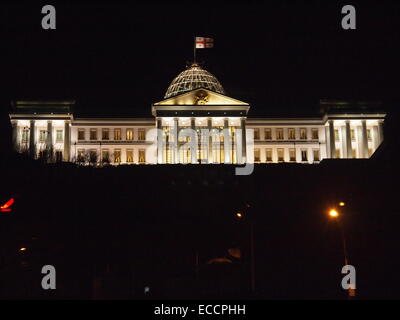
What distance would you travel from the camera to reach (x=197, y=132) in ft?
249

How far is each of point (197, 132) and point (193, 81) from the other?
6.36 meters

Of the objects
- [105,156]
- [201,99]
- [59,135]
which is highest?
[201,99]

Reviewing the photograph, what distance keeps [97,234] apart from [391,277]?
17.1 m

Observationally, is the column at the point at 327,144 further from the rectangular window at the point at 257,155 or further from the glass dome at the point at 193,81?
the glass dome at the point at 193,81

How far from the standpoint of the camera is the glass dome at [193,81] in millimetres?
77562

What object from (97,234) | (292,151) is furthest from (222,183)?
(292,151)

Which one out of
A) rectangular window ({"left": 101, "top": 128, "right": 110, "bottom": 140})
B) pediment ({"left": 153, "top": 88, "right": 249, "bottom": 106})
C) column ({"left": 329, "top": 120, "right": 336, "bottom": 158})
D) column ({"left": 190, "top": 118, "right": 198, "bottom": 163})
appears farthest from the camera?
rectangular window ({"left": 101, "top": 128, "right": 110, "bottom": 140})

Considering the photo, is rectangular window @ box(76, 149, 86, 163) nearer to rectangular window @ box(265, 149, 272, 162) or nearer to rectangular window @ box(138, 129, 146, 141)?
rectangular window @ box(138, 129, 146, 141)

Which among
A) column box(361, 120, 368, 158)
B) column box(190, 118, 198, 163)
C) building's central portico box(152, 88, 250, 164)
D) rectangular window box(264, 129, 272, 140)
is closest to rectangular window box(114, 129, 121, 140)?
building's central portico box(152, 88, 250, 164)

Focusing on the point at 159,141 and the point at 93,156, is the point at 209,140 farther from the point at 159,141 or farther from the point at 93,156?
the point at 93,156

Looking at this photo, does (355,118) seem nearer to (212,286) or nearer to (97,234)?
(97,234)

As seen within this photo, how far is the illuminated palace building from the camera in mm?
74938

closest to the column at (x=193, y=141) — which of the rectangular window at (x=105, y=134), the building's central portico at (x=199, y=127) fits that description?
the building's central portico at (x=199, y=127)

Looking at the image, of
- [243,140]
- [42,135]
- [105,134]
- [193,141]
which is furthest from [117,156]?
[243,140]
